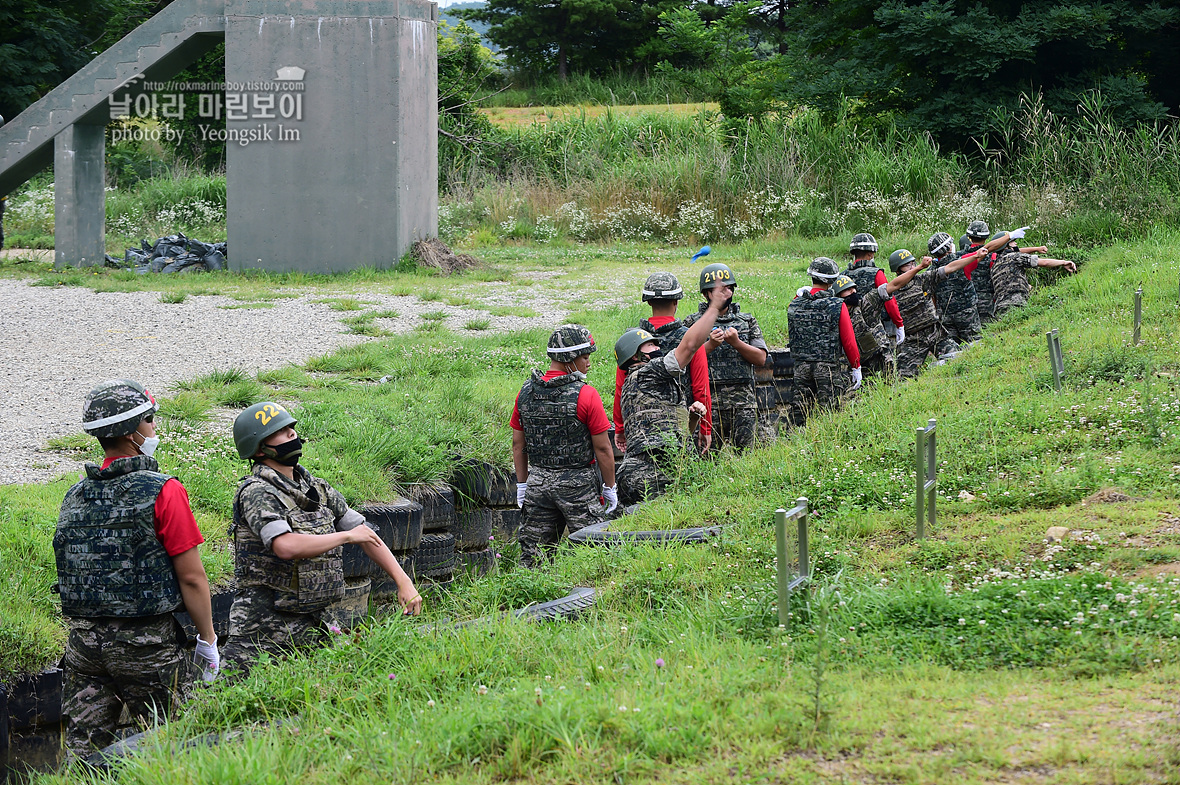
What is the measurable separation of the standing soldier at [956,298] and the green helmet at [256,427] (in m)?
9.74

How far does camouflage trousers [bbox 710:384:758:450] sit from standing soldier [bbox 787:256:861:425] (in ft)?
4.23

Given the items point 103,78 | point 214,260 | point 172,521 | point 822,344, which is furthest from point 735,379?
point 103,78

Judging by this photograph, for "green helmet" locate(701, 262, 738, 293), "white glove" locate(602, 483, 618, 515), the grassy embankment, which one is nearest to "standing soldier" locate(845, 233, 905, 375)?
the grassy embankment

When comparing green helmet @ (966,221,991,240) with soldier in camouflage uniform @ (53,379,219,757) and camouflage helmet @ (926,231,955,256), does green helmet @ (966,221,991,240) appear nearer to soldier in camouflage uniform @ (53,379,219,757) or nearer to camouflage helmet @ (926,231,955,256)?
camouflage helmet @ (926,231,955,256)

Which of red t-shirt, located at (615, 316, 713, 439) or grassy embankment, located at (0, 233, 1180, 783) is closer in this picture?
grassy embankment, located at (0, 233, 1180, 783)

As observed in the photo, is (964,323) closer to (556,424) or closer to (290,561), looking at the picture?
(556,424)

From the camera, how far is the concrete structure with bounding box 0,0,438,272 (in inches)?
688

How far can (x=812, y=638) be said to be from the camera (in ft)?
14.3

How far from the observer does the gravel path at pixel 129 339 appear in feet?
29.4

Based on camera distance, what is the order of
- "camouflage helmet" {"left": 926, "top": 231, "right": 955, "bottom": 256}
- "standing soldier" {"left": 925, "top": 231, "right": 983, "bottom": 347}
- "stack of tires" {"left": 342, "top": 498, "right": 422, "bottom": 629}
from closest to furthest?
1. "stack of tires" {"left": 342, "top": 498, "right": 422, "bottom": 629}
2. "camouflage helmet" {"left": 926, "top": 231, "right": 955, "bottom": 256}
3. "standing soldier" {"left": 925, "top": 231, "right": 983, "bottom": 347}

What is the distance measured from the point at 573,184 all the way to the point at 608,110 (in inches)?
186

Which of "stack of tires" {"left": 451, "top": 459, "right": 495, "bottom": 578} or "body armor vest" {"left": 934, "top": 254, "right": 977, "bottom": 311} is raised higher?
"body armor vest" {"left": 934, "top": 254, "right": 977, "bottom": 311}

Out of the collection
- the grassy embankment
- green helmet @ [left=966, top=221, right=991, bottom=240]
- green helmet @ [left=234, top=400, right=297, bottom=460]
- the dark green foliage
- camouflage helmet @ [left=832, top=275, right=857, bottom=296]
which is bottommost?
the grassy embankment

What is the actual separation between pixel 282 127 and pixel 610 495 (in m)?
12.4
